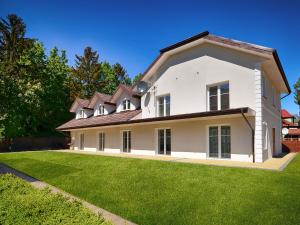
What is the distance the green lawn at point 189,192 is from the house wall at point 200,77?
5639mm

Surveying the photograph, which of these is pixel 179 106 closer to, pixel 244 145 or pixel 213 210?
pixel 244 145

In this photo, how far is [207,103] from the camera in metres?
16.6

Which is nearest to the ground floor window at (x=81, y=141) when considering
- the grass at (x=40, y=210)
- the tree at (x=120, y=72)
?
the grass at (x=40, y=210)

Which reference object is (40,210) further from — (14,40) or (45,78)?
(45,78)

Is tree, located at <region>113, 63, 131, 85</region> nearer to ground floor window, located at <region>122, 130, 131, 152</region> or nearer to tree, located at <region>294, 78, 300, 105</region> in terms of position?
ground floor window, located at <region>122, 130, 131, 152</region>

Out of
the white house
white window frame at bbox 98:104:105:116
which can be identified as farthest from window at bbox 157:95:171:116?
white window frame at bbox 98:104:105:116

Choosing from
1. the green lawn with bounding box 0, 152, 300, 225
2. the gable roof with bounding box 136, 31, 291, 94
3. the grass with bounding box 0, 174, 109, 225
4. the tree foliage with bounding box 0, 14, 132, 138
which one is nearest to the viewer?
the grass with bounding box 0, 174, 109, 225

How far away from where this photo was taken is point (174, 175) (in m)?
10.7

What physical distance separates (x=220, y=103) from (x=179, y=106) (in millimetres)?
3296

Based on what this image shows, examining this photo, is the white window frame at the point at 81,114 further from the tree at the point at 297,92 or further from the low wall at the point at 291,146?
the tree at the point at 297,92

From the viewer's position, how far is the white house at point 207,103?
14.5 m

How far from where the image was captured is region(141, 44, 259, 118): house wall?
14984 mm

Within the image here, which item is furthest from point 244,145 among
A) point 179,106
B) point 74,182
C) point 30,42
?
point 30,42

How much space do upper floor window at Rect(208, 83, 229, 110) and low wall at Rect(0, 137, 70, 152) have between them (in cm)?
2616
